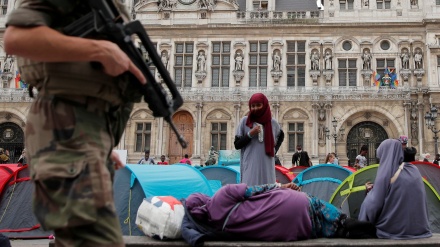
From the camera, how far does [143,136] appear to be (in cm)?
2350

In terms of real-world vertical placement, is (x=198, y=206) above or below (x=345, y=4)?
below

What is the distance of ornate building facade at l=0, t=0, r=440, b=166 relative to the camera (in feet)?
73.2

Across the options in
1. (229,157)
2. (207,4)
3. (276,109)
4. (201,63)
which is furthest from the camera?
(207,4)

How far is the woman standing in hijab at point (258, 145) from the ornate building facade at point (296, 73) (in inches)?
648

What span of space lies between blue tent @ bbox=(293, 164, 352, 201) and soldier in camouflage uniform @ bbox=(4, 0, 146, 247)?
24.5 feet

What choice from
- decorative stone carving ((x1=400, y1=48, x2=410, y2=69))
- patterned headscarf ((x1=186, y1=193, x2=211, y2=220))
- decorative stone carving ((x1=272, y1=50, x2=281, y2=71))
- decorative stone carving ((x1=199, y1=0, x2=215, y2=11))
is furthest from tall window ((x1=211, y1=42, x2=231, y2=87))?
patterned headscarf ((x1=186, y1=193, x2=211, y2=220))

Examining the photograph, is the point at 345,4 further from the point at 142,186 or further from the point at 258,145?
the point at 258,145

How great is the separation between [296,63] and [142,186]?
17775 millimetres

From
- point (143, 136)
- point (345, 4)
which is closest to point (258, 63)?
point (345, 4)

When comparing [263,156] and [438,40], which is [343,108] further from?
[263,156]

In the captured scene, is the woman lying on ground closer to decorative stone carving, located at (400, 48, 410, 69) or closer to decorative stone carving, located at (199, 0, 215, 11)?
decorative stone carving, located at (400, 48, 410, 69)

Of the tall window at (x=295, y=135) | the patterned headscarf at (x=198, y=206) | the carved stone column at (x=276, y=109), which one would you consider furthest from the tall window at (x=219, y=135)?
the patterned headscarf at (x=198, y=206)

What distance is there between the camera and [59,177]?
1699mm

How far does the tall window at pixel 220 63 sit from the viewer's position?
23.7 meters
